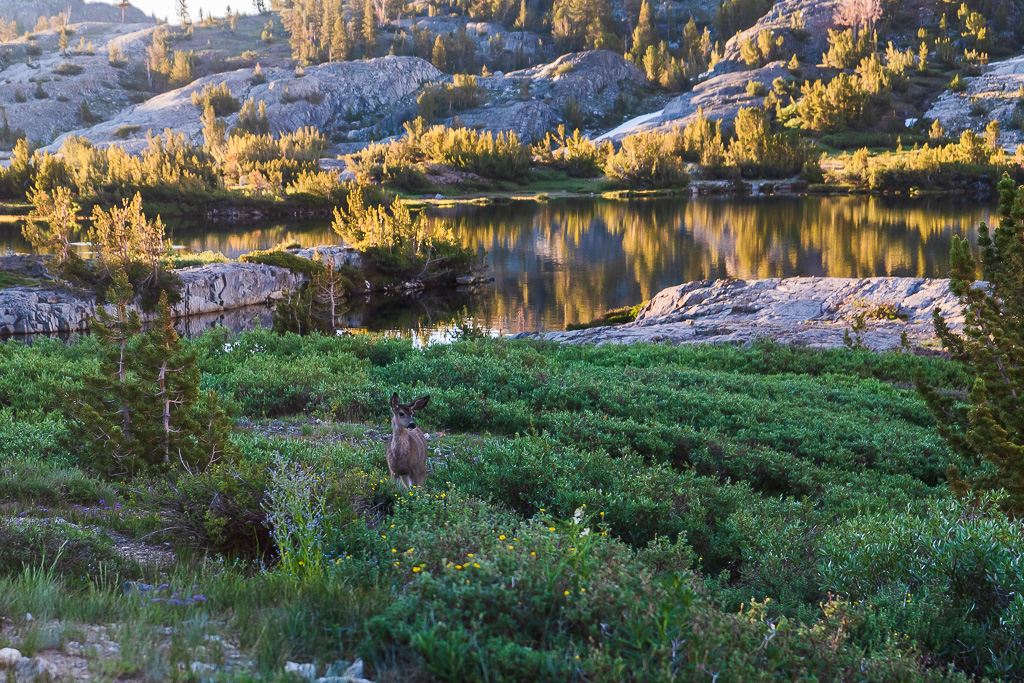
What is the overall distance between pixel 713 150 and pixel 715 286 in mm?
72376

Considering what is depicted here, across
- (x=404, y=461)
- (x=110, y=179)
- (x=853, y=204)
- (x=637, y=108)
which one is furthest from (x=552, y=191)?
(x=404, y=461)

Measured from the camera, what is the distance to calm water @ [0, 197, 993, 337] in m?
32.0

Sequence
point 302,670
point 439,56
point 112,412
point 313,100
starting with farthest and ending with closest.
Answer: point 439,56 < point 313,100 < point 112,412 < point 302,670

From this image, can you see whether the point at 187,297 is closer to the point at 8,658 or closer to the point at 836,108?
the point at 8,658

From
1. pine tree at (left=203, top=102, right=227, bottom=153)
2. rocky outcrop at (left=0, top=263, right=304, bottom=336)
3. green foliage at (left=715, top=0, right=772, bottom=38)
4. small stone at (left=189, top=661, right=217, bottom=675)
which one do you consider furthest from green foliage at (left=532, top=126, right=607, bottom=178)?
small stone at (left=189, top=661, right=217, bottom=675)

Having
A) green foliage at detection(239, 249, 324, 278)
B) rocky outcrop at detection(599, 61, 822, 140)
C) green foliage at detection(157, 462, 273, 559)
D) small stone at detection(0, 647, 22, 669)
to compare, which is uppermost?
rocky outcrop at detection(599, 61, 822, 140)

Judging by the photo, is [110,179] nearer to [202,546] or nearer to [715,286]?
[715,286]

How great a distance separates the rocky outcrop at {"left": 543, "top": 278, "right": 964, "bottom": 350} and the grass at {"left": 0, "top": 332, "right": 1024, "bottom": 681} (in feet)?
26.9

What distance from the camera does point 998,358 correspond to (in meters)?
7.15

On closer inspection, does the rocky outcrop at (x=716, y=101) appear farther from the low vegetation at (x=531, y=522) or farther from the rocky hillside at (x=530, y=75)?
the low vegetation at (x=531, y=522)

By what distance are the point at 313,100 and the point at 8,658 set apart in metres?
142

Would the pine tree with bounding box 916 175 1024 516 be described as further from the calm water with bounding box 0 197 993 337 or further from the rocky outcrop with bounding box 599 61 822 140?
the rocky outcrop with bounding box 599 61 822 140

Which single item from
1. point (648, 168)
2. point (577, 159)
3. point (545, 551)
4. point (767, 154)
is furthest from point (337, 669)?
A: point (577, 159)

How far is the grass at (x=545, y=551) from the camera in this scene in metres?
3.58
